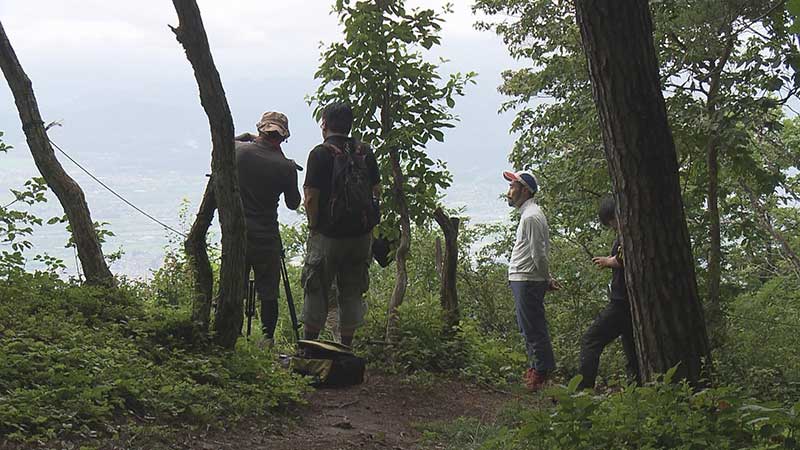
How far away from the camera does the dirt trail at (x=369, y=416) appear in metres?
4.97

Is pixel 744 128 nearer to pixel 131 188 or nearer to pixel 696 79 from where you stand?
pixel 696 79

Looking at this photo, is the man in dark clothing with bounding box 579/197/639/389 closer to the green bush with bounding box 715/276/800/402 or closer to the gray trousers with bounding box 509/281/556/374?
the gray trousers with bounding box 509/281/556/374

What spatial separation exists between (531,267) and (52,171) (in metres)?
4.44

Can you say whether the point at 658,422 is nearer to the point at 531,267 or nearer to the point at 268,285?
the point at 531,267

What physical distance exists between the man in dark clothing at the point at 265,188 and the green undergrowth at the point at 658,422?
365 cm

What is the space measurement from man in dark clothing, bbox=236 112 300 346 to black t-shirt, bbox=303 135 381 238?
59 cm

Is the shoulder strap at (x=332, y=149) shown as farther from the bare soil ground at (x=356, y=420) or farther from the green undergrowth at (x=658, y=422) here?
the green undergrowth at (x=658, y=422)

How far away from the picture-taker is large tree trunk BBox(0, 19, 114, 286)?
7.73 m

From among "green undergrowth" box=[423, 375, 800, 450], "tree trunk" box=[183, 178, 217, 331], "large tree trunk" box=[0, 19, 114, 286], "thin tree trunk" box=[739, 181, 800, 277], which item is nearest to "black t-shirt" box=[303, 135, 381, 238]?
"tree trunk" box=[183, 178, 217, 331]

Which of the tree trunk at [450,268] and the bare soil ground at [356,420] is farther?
→ the tree trunk at [450,268]

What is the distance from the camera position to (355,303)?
703 cm

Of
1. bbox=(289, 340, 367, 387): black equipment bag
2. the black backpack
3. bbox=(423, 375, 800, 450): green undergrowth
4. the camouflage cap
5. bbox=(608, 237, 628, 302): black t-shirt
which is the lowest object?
bbox=(423, 375, 800, 450): green undergrowth

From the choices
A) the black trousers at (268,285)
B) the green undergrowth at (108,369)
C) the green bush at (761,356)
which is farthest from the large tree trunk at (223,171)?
the green bush at (761,356)

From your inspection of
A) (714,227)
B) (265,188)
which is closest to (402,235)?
(265,188)
